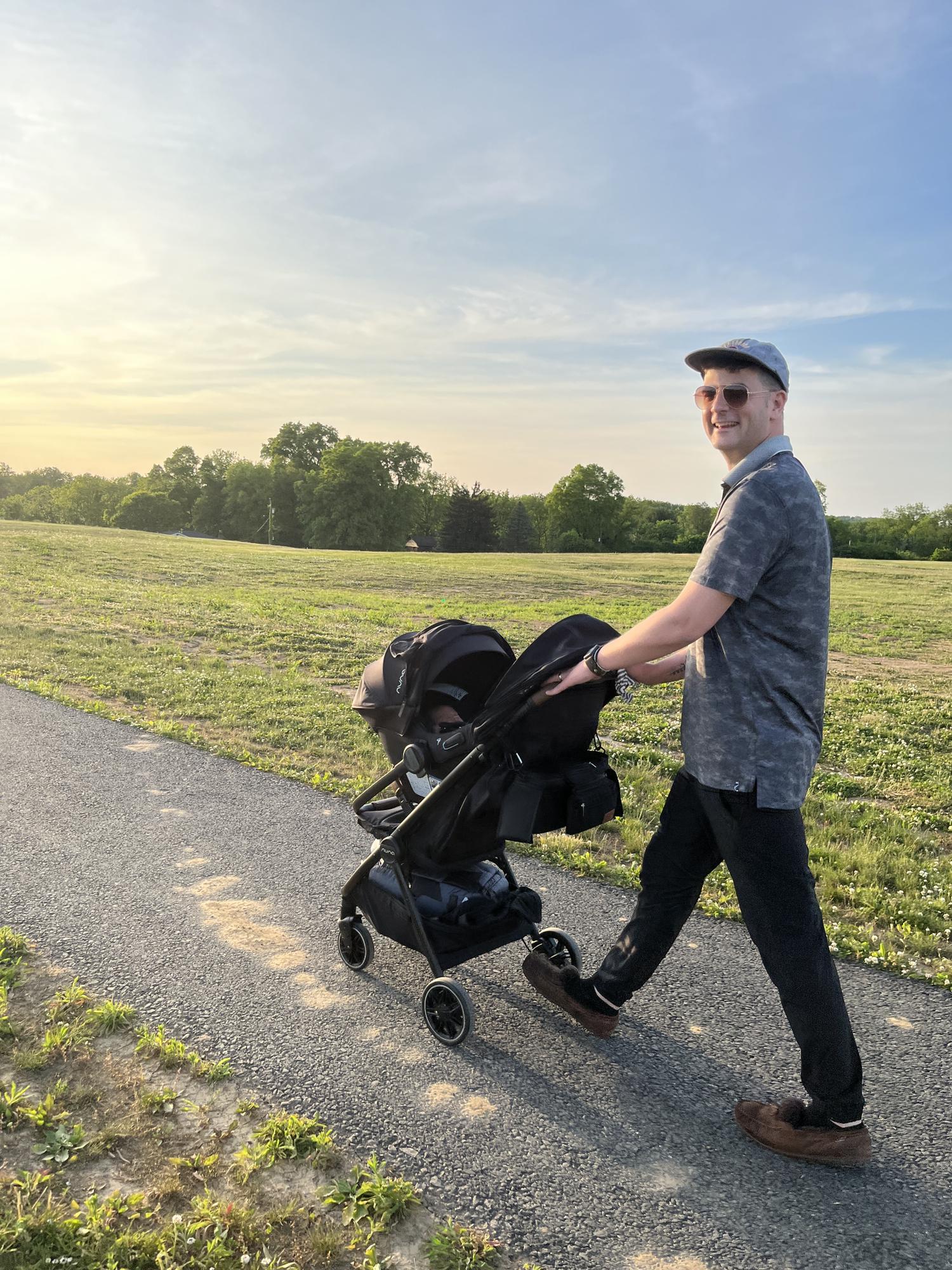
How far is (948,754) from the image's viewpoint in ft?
27.0

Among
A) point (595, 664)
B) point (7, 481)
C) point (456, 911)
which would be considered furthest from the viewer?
point (7, 481)

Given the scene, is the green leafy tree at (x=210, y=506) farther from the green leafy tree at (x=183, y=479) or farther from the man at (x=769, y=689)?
the man at (x=769, y=689)

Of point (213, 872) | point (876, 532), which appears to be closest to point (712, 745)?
point (213, 872)

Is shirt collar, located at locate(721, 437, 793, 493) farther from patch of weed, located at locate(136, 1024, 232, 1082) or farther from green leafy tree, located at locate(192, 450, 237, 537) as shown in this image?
green leafy tree, located at locate(192, 450, 237, 537)

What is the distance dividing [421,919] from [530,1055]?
0.63 metres

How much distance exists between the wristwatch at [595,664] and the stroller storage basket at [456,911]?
47.1 inches

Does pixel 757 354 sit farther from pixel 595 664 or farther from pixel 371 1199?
pixel 371 1199

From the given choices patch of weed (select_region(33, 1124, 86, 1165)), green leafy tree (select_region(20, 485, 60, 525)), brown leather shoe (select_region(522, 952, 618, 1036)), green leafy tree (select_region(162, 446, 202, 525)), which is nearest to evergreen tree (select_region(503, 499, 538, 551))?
green leafy tree (select_region(162, 446, 202, 525))

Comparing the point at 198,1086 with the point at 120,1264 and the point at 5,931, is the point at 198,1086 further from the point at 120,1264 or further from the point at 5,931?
the point at 5,931

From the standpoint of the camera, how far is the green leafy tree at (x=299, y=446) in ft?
338

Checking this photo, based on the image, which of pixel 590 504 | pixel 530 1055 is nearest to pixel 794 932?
pixel 530 1055

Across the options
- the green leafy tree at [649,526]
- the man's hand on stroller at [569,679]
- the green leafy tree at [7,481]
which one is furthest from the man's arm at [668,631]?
the green leafy tree at [7,481]

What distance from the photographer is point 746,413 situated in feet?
9.07

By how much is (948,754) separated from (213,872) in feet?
21.6
